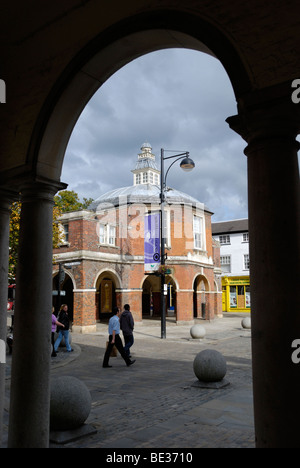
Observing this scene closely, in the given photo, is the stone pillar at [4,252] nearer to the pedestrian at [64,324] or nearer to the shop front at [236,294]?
the pedestrian at [64,324]

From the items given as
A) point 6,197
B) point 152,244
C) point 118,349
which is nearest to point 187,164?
point 152,244

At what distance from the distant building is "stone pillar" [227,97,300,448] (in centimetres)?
4116

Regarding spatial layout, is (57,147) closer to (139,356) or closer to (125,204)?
(139,356)

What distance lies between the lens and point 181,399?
24.1 ft

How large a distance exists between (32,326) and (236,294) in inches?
1643

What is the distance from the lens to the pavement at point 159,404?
5.13 metres

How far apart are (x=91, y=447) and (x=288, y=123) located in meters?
4.47

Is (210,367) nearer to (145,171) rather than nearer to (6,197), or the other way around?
(6,197)

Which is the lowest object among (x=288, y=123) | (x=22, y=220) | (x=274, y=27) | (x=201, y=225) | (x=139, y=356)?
(x=139, y=356)

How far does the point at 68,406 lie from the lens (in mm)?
5312

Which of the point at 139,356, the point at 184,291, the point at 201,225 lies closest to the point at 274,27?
the point at 139,356

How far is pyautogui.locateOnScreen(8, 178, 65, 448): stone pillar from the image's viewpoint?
3.79 meters

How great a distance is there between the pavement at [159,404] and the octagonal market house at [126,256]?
9.77m

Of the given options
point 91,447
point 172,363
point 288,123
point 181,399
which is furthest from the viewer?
point 172,363
